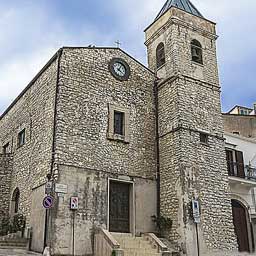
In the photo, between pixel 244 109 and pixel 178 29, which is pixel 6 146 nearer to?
pixel 178 29

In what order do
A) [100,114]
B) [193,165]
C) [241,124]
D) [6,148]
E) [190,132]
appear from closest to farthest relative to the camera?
[193,165] → [100,114] → [190,132] → [6,148] → [241,124]

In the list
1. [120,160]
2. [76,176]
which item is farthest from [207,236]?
[76,176]

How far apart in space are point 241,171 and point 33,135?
1038cm

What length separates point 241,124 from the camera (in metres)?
27.6

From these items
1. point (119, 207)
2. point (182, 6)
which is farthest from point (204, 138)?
→ point (182, 6)

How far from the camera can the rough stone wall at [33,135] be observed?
15953 mm

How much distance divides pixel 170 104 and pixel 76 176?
5.29 m

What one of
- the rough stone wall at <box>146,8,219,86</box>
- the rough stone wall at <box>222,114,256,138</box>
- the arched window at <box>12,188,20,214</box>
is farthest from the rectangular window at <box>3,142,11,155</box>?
the rough stone wall at <box>222,114,256,138</box>

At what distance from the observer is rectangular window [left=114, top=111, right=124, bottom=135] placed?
16984 mm

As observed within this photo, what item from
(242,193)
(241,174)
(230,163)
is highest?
(230,163)

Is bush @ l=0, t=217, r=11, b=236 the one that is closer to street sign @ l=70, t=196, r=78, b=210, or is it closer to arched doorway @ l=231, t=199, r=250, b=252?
street sign @ l=70, t=196, r=78, b=210

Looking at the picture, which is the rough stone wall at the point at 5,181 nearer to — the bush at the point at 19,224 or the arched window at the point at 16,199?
the arched window at the point at 16,199

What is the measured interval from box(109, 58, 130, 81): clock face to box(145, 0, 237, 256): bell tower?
166cm

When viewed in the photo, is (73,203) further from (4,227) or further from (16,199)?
(16,199)
